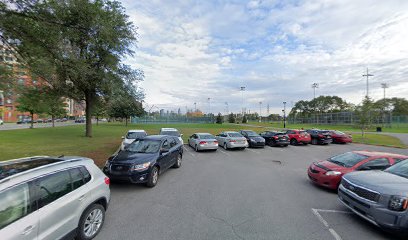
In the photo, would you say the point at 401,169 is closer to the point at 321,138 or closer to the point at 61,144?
the point at 321,138

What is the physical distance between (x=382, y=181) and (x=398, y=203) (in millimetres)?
727

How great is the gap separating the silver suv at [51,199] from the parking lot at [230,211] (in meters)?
0.58

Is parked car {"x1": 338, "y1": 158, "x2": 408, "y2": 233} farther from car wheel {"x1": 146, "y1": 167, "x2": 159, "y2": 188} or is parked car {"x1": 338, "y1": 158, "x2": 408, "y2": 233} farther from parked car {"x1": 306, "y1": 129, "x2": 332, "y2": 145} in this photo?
parked car {"x1": 306, "y1": 129, "x2": 332, "y2": 145}

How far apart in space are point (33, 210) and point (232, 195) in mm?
4658

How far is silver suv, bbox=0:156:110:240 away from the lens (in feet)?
8.32

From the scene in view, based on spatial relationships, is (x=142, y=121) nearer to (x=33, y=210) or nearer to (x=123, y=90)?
(x=123, y=90)

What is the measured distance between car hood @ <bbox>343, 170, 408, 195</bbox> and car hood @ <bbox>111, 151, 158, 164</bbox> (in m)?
5.66

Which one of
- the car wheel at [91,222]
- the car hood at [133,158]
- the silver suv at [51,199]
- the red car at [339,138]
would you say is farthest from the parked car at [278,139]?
the car wheel at [91,222]

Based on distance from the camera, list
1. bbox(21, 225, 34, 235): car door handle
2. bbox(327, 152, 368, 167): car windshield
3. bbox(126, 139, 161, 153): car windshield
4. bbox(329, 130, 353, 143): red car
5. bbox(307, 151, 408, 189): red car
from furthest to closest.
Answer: bbox(329, 130, 353, 143): red car < bbox(126, 139, 161, 153): car windshield < bbox(327, 152, 368, 167): car windshield < bbox(307, 151, 408, 189): red car < bbox(21, 225, 34, 235): car door handle

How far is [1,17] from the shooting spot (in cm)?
699

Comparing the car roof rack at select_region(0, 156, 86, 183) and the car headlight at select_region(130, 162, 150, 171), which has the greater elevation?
the car roof rack at select_region(0, 156, 86, 183)

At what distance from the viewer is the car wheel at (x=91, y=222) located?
136 inches

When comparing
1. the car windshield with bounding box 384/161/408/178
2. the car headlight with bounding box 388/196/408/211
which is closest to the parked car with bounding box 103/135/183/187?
the car headlight with bounding box 388/196/408/211

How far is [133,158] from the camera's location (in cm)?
655
